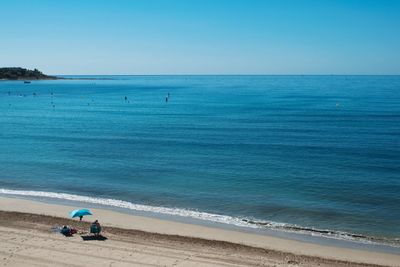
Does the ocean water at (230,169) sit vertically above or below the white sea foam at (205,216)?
above

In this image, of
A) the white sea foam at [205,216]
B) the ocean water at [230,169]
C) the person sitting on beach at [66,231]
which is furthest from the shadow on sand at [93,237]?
the ocean water at [230,169]

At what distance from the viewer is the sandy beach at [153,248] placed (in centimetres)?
1948

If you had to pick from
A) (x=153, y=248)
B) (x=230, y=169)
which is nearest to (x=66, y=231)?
(x=153, y=248)

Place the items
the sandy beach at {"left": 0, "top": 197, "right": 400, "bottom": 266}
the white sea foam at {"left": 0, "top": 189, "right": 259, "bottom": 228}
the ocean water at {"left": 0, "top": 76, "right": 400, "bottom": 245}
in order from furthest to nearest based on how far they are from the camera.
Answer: the ocean water at {"left": 0, "top": 76, "right": 400, "bottom": 245}, the white sea foam at {"left": 0, "top": 189, "right": 259, "bottom": 228}, the sandy beach at {"left": 0, "top": 197, "right": 400, "bottom": 266}

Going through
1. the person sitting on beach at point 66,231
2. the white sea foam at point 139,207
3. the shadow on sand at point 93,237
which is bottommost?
the white sea foam at point 139,207

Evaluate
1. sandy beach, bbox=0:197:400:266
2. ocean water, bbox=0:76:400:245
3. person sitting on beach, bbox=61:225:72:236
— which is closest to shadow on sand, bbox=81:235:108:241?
sandy beach, bbox=0:197:400:266

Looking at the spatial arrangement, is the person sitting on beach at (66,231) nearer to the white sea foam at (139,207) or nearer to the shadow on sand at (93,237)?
the shadow on sand at (93,237)

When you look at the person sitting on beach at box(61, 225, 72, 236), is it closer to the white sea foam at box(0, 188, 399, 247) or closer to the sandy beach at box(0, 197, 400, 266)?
the sandy beach at box(0, 197, 400, 266)

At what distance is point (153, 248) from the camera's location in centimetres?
2117

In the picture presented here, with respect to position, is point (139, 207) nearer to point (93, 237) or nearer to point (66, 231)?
point (93, 237)

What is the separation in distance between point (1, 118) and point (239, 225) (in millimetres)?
69524

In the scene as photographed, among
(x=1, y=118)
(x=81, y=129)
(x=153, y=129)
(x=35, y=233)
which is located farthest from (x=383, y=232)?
(x=1, y=118)

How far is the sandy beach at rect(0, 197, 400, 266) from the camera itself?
19.5 m

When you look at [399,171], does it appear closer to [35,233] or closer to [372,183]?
[372,183]
